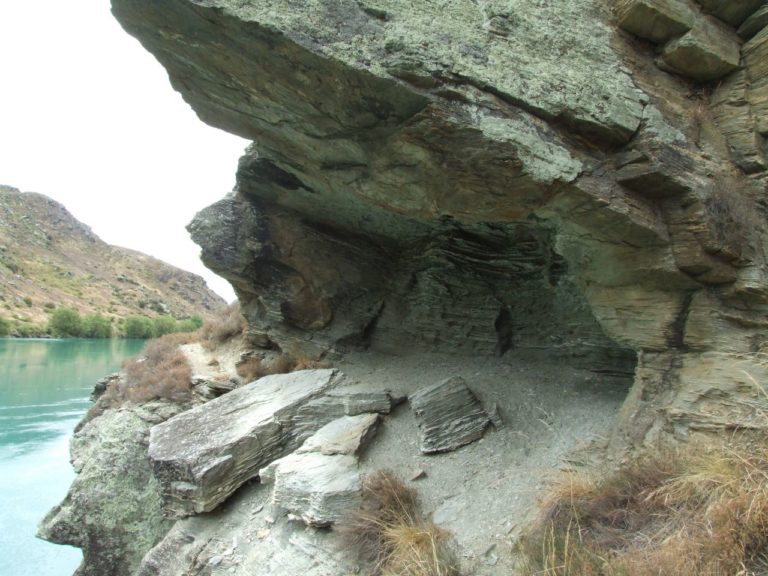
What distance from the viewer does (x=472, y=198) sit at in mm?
5348

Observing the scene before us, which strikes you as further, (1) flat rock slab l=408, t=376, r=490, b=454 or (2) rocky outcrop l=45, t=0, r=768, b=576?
(1) flat rock slab l=408, t=376, r=490, b=454

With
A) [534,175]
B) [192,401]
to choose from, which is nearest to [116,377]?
[192,401]

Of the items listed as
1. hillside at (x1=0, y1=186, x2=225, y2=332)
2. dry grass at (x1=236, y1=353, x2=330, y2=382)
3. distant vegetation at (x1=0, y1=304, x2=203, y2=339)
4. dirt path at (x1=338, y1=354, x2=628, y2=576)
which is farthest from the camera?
hillside at (x1=0, y1=186, x2=225, y2=332)

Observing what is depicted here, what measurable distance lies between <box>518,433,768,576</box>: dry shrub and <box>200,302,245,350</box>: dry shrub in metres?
9.99

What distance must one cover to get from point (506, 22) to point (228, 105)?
10.9 feet

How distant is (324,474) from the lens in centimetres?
616

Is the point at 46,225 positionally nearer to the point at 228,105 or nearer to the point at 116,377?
the point at 116,377

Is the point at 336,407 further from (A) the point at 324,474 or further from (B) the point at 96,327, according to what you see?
A: (B) the point at 96,327

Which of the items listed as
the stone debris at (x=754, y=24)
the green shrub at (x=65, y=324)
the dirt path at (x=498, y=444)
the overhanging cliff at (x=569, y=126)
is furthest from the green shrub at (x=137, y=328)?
the stone debris at (x=754, y=24)

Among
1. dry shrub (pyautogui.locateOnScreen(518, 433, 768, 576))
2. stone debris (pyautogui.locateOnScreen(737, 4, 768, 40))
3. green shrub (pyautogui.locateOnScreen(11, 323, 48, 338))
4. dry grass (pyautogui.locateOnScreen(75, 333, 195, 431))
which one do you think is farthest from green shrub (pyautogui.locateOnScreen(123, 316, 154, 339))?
stone debris (pyautogui.locateOnScreen(737, 4, 768, 40))

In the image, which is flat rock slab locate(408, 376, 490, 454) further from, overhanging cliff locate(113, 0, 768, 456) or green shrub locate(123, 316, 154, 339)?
green shrub locate(123, 316, 154, 339)

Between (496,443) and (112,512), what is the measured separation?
733 cm

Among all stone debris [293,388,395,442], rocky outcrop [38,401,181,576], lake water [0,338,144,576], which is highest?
stone debris [293,388,395,442]

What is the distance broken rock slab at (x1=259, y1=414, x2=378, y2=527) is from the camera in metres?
5.72
